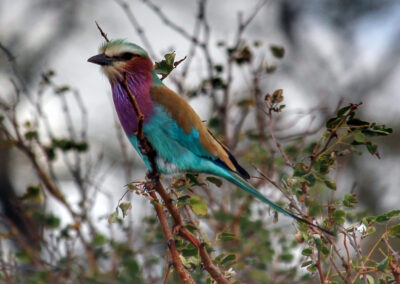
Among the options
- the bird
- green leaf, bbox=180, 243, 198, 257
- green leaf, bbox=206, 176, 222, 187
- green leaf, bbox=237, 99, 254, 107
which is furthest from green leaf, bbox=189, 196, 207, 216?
green leaf, bbox=237, 99, 254, 107

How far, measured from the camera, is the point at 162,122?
2.94 m

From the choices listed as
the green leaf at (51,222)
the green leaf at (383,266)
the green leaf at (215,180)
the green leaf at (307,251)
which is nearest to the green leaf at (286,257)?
the green leaf at (215,180)

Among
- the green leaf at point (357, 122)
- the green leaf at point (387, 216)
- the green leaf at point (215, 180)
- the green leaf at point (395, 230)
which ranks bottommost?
the green leaf at point (395, 230)

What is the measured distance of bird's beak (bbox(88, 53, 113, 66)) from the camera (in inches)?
109

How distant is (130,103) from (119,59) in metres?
0.20

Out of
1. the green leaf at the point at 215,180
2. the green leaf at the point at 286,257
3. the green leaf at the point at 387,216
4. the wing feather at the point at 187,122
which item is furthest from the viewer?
the green leaf at the point at 286,257

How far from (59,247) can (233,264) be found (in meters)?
1.41

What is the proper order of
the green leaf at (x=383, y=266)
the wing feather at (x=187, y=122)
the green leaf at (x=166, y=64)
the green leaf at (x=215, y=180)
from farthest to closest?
the wing feather at (x=187, y=122) → the green leaf at (x=215, y=180) → the green leaf at (x=166, y=64) → the green leaf at (x=383, y=266)

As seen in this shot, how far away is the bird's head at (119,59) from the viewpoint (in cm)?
282

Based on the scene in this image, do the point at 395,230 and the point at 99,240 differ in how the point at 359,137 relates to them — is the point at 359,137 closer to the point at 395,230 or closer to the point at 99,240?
the point at 395,230

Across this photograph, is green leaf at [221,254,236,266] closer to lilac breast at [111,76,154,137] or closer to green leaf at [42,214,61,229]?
lilac breast at [111,76,154,137]

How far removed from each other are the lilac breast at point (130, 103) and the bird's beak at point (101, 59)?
0.37 feet

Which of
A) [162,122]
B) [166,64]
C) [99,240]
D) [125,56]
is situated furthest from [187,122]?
[99,240]

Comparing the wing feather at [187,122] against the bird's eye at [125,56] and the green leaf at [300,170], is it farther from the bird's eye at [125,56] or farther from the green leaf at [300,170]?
the green leaf at [300,170]
